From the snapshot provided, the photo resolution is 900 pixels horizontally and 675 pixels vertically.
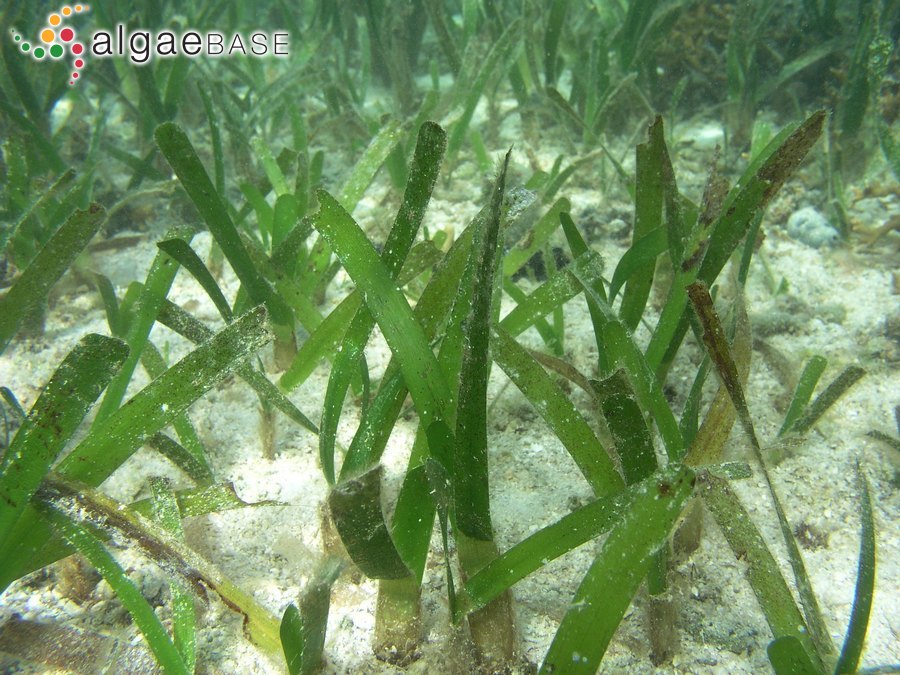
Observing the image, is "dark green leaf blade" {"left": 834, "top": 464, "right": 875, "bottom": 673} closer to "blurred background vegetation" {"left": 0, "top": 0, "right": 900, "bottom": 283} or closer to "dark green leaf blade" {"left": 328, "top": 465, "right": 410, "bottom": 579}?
"dark green leaf blade" {"left": 328, "top": 465, "right": 410, "bottom": 579}

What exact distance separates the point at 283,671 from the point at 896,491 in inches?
79.2

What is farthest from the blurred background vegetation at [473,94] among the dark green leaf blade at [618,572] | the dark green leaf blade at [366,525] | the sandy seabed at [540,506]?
the dark green leaf blade at [618,572]

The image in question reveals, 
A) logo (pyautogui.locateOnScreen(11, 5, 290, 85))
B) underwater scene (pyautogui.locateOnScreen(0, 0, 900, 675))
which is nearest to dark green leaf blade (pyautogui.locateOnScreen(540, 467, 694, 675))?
underwater scene (pyautogui.locateOnScreen(0, 0, 900, 675))

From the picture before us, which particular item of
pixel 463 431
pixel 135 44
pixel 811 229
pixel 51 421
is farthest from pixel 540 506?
pixel 135 44

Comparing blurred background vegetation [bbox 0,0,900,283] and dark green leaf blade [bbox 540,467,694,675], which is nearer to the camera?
dark green leaf blade [bbox 540,467,694,675]

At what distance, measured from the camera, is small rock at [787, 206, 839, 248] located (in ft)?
9.42

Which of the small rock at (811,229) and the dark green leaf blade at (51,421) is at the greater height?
the small rock at (811,229)

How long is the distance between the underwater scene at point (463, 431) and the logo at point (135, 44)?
3.51 feet

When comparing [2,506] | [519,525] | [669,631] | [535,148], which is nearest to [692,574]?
[669,631]

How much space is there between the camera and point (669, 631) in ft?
4.33

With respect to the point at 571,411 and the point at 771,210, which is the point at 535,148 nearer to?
the point at 771,210

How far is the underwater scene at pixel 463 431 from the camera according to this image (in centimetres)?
112

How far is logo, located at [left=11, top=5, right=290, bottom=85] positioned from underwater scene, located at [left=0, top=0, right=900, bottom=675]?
1.07m

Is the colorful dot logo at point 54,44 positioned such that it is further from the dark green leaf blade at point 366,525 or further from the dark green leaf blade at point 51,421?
the dark green leaf blade at point 366,525
